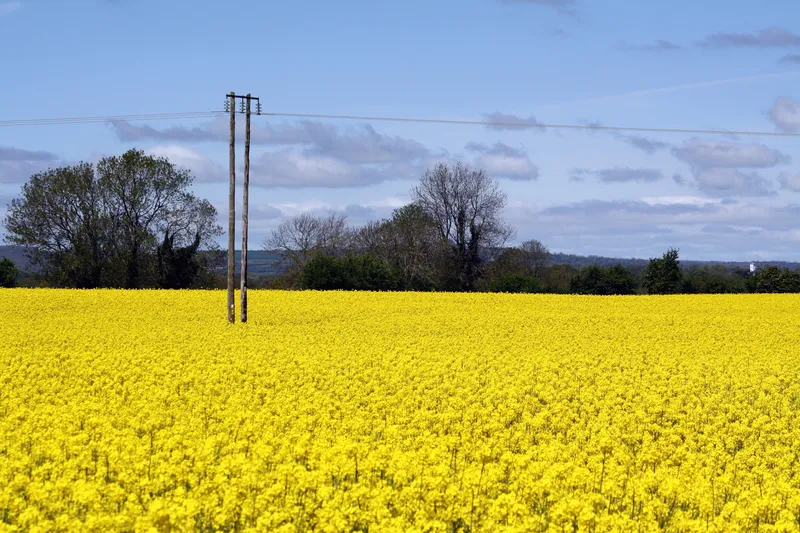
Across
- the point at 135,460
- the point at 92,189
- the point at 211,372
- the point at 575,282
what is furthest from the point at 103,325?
the point at 575,282

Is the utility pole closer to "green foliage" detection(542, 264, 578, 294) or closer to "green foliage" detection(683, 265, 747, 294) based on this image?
"green foliage" detection(683, 265, 747, 294)

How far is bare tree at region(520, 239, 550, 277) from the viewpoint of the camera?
92.2m

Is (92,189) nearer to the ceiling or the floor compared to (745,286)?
nearer to the ceiling

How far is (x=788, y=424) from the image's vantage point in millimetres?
14969

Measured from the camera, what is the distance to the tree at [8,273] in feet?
193

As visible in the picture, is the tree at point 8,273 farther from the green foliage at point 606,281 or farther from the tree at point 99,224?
the green foliage at point 606,281

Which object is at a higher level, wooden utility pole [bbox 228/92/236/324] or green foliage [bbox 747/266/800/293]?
wooden utility pole [bbox 228/92/236/324]

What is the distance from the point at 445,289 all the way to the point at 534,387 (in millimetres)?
51793

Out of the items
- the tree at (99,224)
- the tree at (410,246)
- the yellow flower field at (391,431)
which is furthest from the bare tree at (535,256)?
the yellow flower field at (391,431)

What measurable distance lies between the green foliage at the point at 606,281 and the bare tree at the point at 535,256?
88.5 ft

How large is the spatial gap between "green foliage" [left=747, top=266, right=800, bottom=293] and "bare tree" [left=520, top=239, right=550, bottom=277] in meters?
28.4

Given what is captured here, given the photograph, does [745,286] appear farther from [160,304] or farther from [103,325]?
[103,325]

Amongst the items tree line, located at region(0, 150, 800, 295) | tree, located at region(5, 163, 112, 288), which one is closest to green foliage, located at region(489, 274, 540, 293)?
tree line, located at region(0, 150, 800, 295)

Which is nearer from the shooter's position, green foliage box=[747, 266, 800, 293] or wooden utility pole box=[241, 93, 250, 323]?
wooden utility pole box=[241, 93, 250, 323]
